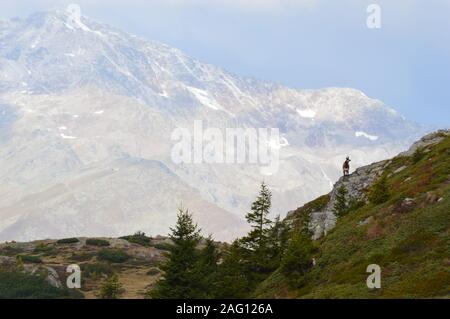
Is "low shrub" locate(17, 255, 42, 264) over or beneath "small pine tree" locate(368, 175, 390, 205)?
beneath

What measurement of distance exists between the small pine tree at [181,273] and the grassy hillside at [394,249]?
4.83 meters

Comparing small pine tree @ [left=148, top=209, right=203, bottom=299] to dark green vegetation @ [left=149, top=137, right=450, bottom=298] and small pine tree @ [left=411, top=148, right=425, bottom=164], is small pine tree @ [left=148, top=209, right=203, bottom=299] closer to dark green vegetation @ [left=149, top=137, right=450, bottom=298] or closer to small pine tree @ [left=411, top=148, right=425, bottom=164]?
dark green vegetation @ [left=149, top=137, right=450, bottom=298]

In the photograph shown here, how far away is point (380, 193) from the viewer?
1658 inches

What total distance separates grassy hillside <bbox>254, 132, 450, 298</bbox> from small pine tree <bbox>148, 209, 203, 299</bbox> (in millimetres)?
4828

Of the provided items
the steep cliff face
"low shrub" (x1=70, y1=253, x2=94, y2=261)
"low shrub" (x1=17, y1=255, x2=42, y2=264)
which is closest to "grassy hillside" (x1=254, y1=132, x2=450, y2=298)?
the steep cliff face

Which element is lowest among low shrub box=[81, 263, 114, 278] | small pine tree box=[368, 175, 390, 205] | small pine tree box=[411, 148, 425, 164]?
low shrub box=[81, 263, 114, 278]

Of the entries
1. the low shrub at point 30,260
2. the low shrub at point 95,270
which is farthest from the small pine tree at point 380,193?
the low shrub at point 30,260

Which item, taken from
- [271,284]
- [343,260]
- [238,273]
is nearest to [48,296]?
[238,273]

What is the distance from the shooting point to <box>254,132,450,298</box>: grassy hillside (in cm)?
2839

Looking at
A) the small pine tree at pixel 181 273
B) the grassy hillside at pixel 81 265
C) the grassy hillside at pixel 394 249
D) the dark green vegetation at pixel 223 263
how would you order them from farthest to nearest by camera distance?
the grassy hillside at pixel 81 265, the dark green vegetation at pixel 223 263, the small pine tree at pixel 181 273, the grassy hillside at pixel 394 249

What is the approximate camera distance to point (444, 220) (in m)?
33.0

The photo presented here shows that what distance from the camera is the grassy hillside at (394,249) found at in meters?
28.4

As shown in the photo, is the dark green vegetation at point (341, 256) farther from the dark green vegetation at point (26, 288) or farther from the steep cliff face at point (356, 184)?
the steep cliff face at point (356, 184)
